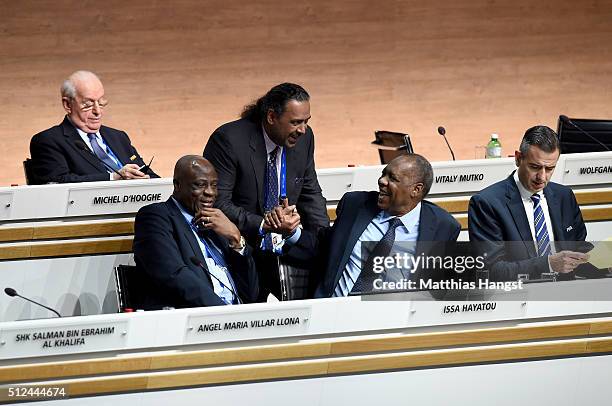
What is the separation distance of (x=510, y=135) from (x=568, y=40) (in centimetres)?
89

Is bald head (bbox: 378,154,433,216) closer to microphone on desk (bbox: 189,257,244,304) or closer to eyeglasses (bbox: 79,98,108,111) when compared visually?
microphone on desk (bbox: 189,257,244,304)

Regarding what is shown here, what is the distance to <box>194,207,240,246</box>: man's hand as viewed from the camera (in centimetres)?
504

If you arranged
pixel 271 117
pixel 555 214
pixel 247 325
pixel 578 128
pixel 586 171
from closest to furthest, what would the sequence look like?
pixel 247 325 → pixel 555 214 → pixel 271 117 → pixel 586 171 → pixel 578 128

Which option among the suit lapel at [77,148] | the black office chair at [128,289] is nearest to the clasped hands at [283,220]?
the black office chair at [128,289]

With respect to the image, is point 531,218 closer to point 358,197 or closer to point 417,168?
point 417,168

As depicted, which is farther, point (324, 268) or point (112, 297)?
point (112, 297)

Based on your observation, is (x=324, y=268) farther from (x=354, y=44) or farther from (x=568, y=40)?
(x=568, y=40)

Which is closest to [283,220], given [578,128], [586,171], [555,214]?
[555,214]

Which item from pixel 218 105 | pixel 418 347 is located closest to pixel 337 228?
pixel 418 347

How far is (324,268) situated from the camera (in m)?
5.11

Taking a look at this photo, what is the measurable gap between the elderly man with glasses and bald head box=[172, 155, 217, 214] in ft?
2.57

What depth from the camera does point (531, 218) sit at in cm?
536

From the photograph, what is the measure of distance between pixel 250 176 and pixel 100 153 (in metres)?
0.94

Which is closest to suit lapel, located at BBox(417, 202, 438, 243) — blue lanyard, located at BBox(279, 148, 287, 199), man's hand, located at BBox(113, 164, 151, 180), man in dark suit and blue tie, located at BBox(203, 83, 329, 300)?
man in dark suit and blue tie, located at BBox(203, 83, 329, 300)
